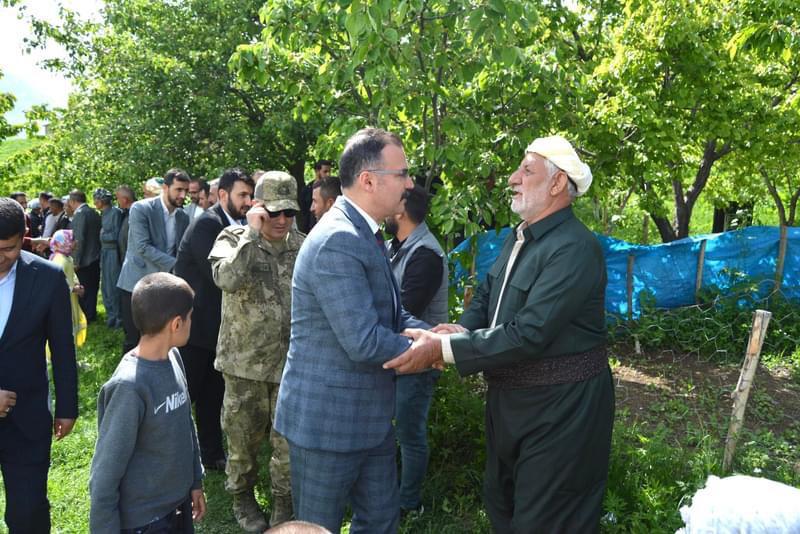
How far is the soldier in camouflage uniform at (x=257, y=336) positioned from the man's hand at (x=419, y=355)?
118 cm

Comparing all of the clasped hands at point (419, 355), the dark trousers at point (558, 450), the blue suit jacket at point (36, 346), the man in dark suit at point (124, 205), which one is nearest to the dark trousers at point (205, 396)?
the blue suit jacket at point (36, 346)

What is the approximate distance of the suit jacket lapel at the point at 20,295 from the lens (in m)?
3.26

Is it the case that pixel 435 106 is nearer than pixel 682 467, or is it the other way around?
pixel 682 467

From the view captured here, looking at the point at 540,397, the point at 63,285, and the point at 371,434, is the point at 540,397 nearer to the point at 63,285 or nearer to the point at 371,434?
the point at 371,434

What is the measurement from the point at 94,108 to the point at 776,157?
10.5 meters

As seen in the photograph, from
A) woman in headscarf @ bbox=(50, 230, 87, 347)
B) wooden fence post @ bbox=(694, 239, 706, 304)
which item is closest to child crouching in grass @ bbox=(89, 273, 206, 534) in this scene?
woman in headscarf @ bbox=(50, 230, 87, 347)

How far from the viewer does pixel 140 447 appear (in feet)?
9.14

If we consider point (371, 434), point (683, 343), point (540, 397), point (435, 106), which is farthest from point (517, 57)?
point (683, 343)

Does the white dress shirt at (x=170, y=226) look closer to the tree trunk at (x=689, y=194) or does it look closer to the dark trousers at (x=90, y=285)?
the dark trousers at (x=90, y=285)

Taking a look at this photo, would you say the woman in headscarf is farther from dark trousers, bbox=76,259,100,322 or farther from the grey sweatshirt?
the grey sweatshirt

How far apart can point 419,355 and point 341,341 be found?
377 mm

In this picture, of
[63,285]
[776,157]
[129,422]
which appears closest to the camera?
[129,422]

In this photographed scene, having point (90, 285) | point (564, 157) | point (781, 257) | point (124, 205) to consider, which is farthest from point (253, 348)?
point (90, 285)

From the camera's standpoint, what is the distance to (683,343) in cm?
785
